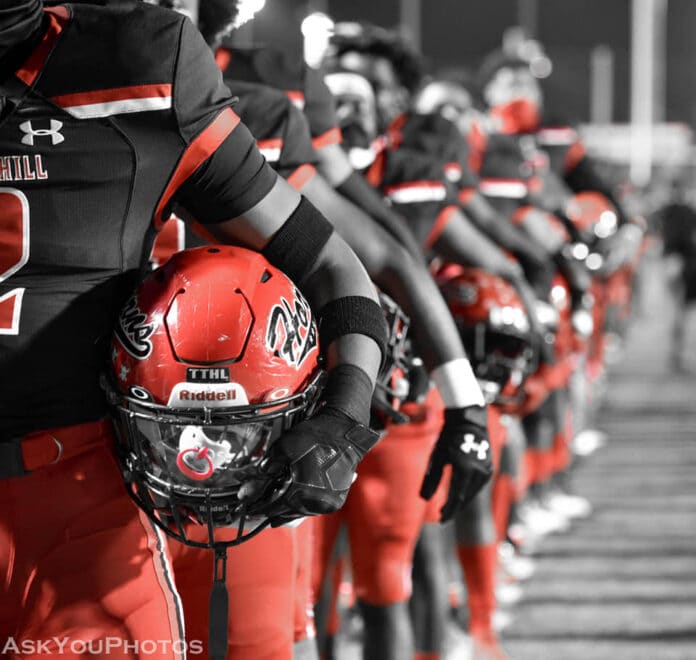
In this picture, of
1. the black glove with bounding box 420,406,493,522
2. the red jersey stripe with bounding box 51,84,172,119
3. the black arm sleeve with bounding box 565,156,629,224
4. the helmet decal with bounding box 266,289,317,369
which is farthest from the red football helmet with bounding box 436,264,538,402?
the black arm sleeve with bounding box 565,156,629,224

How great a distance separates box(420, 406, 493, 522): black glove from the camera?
2.37m

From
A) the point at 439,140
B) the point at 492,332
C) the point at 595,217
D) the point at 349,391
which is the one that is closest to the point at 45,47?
the point at 349,391

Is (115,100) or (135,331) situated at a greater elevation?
(115,100)

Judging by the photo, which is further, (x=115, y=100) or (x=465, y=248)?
(x=465, y=248)

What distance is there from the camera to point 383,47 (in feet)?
14.1

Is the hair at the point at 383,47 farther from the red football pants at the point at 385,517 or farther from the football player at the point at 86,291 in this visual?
the football player at the point at 86,291

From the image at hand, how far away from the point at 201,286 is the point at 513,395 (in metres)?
1.80

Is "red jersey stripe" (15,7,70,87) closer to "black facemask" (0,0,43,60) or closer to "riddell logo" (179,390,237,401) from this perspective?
"black facemask" (0,0,43,60)

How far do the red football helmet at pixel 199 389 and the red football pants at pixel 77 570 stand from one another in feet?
0.19

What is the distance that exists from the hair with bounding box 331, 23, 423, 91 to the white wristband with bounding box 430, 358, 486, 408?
1754 mm

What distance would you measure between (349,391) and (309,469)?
18 cm

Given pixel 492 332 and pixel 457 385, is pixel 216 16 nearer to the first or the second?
pixel 457 385

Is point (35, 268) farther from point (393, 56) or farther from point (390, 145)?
point (393, 56)

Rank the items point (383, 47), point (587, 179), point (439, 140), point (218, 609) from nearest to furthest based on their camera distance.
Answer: point (218, 609), point (439, 140), point (383, 47), point (587, 179)
